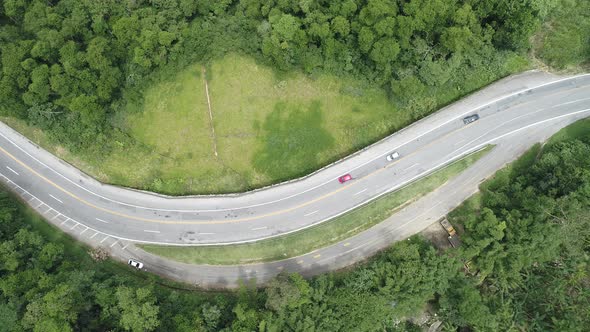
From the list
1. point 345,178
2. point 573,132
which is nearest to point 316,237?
point 345,178

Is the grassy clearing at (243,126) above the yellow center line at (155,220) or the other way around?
above

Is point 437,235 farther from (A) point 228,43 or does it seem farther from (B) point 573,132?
(A) point 228,43

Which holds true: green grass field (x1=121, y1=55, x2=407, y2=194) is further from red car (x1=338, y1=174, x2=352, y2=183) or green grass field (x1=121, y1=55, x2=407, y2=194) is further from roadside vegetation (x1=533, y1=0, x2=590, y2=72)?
roadside vegetation (x1=533, y1=0, x2=590, y2=72)

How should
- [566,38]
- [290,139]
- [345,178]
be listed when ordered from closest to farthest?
[345,178]
[290,139]
[566,38]

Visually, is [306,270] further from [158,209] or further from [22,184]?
[22,184]

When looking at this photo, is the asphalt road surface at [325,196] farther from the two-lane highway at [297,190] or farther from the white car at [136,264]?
the white car at [136,264]

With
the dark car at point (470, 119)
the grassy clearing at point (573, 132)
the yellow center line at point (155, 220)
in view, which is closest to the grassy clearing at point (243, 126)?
the yellow center line at point (155, 220)

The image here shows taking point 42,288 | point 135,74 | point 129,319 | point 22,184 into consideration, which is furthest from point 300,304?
point 22,184

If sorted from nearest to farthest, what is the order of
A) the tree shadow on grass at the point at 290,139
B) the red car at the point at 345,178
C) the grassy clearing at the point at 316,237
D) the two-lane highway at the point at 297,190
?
the grassy clearing at the point at 316,237 < the red car at the point at 345,178 < the two-lane highway at the point at 297,190 < the tree shadow on grass at the point at 290,139
